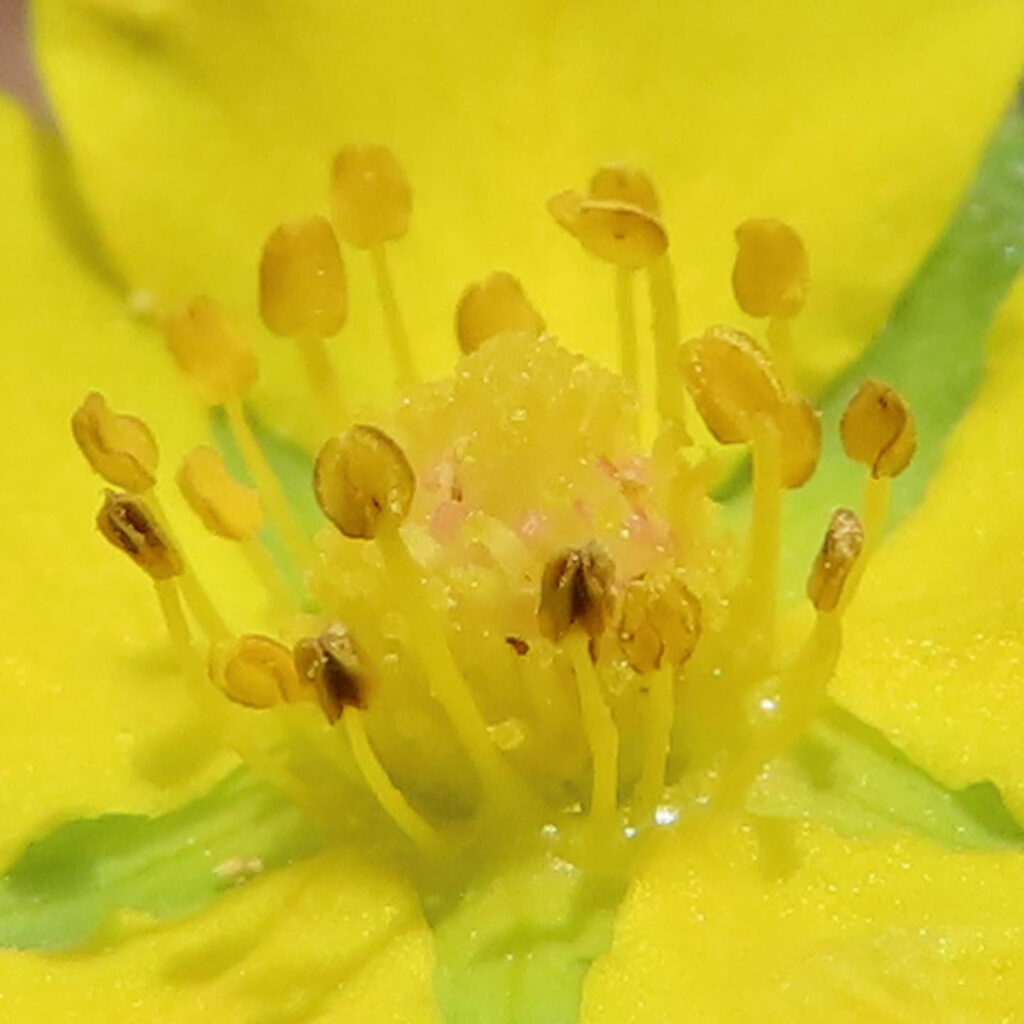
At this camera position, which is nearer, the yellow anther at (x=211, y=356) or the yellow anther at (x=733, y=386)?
the yellow anther at (x=733, y=386)

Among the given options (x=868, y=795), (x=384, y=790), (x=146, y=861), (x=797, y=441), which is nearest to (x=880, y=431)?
(x=797, y=441)

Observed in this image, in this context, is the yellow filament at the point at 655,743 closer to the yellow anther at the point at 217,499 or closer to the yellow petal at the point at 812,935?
the yellow petal at the point at 812,935

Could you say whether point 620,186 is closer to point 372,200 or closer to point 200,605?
point 372,200

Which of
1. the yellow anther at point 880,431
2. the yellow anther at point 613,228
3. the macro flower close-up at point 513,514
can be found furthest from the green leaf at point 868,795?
the yellow anther at point 613,228

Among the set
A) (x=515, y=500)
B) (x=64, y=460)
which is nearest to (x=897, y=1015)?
(x=515, y=500)

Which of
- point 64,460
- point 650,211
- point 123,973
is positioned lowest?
point 123,973

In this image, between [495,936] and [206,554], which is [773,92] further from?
[495,936]
